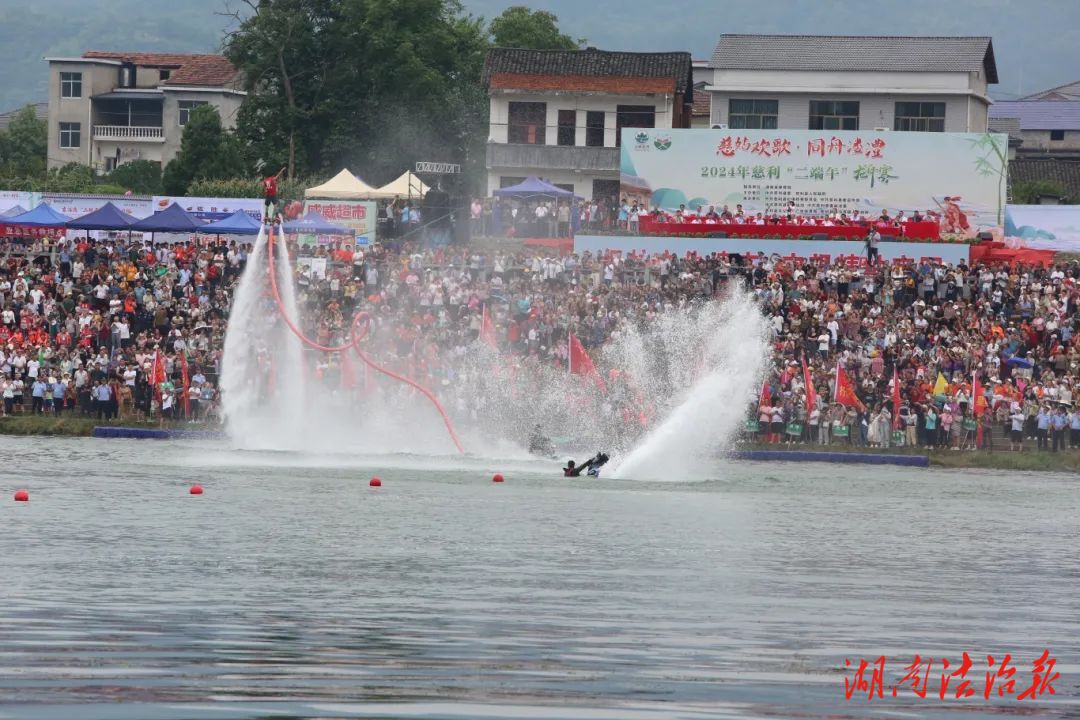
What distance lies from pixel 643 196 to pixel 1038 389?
22524 millimetres

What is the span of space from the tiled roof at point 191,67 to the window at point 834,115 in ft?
199

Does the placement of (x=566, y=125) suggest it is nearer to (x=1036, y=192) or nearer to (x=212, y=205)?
(x=212, y=205)

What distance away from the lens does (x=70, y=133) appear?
5187 inches

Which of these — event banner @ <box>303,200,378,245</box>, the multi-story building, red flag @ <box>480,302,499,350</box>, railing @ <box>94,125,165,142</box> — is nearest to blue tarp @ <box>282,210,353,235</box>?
event banner @ <box>303,200,378,245</box>

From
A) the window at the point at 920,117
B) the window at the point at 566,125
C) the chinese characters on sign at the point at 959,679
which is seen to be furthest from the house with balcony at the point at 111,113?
the chinese characters on sign at the point at 959,679

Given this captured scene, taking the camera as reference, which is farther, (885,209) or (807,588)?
(885,209)

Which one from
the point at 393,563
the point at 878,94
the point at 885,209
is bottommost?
the point at 393,563

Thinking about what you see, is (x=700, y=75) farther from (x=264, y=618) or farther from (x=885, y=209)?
(x=264, y=618)

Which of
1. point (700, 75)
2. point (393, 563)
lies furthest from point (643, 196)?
point (700, 75)

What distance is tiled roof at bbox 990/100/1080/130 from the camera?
135250 millimetres

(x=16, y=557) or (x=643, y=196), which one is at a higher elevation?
(x=643, y=196)

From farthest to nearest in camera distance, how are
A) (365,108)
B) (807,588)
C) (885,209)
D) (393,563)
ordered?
(365,108) < (885,209) < (393,563) < (807,588)

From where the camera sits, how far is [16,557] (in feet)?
80.6

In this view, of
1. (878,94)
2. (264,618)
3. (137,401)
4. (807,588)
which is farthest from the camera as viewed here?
(878,94)
